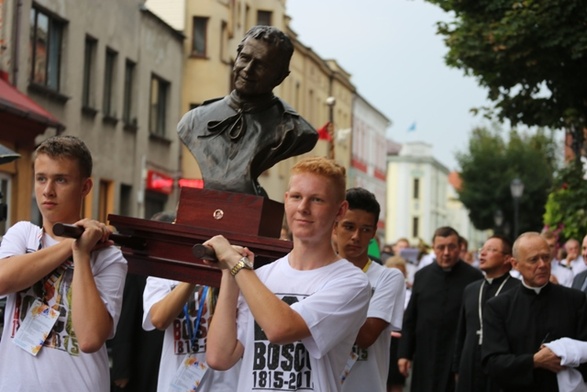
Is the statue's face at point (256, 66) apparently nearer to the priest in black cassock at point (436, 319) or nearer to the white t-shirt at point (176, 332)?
the white t-shirt at point (176, 332)

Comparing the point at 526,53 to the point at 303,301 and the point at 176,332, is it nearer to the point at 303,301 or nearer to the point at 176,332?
the point at 176,332

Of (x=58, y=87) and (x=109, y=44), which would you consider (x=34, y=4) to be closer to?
(x=58, y=87)

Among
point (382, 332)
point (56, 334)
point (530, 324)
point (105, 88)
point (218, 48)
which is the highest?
point (218, 48)

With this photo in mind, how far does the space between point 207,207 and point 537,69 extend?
14.8m

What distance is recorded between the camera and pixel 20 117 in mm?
23297

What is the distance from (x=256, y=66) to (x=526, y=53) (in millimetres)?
13481

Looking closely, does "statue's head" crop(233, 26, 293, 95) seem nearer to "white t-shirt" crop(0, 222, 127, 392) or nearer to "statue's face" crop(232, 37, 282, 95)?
"statue's face" crop(232, 37, 282, 95)

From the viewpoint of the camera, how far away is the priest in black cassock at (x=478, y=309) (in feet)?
35.6

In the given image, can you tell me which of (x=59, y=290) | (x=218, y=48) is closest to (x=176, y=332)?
(x=59, y=290)

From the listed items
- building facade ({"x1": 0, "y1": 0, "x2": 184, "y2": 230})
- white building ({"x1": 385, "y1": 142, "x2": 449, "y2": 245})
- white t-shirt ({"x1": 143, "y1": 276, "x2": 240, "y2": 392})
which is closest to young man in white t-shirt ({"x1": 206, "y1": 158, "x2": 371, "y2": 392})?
white t-shirt ({"x1": 143, "y1": 276, "x2": 240, "y2": 392})

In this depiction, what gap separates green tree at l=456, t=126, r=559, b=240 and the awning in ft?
146

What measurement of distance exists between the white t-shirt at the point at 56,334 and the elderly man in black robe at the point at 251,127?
138cm

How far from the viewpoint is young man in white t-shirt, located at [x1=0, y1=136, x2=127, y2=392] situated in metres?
5.42

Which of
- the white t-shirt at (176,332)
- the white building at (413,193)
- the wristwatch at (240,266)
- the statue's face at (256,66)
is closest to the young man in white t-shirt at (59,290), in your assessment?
the wristwatch at (240,266)
